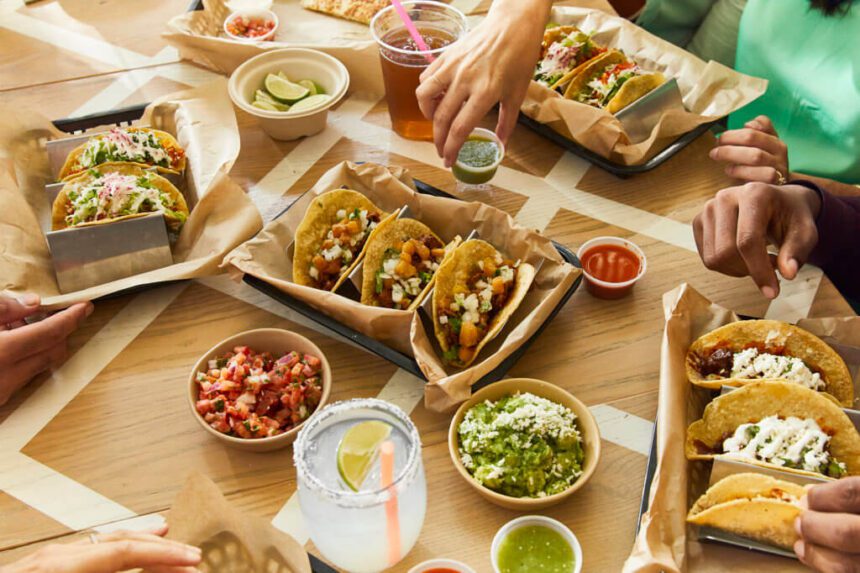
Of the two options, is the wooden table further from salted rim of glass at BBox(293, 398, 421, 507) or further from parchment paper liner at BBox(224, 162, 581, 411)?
salted rim of glass at BBox(293, 398, 421, 507)

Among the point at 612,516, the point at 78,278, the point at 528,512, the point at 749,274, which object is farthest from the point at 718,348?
the point at 78,278

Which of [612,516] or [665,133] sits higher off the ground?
[665,133]

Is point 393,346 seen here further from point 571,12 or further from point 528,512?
point 571,12

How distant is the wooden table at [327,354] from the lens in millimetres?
1735

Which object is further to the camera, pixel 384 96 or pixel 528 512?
pixel 384 96

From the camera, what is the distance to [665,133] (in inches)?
→ 101

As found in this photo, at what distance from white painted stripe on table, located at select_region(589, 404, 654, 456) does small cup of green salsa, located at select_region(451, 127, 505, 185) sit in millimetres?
855

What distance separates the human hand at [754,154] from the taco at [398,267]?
923 mm

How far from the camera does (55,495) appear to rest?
177 centimetres

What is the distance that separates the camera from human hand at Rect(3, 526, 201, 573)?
4.48ft

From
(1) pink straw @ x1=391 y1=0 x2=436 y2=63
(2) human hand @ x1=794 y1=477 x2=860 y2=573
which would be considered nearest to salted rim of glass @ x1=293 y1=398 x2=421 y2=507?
(2) human hand @ x1=794 y1=477 x2=860 y2=573

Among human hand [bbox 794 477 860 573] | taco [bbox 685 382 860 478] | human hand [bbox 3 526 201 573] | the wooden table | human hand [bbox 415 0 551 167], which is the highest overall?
human hand [bbox 415 0 551 167]

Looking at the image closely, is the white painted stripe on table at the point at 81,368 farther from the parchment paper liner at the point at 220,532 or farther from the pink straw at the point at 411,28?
the pink straw at the point at 411,28

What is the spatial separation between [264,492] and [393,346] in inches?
19.1
